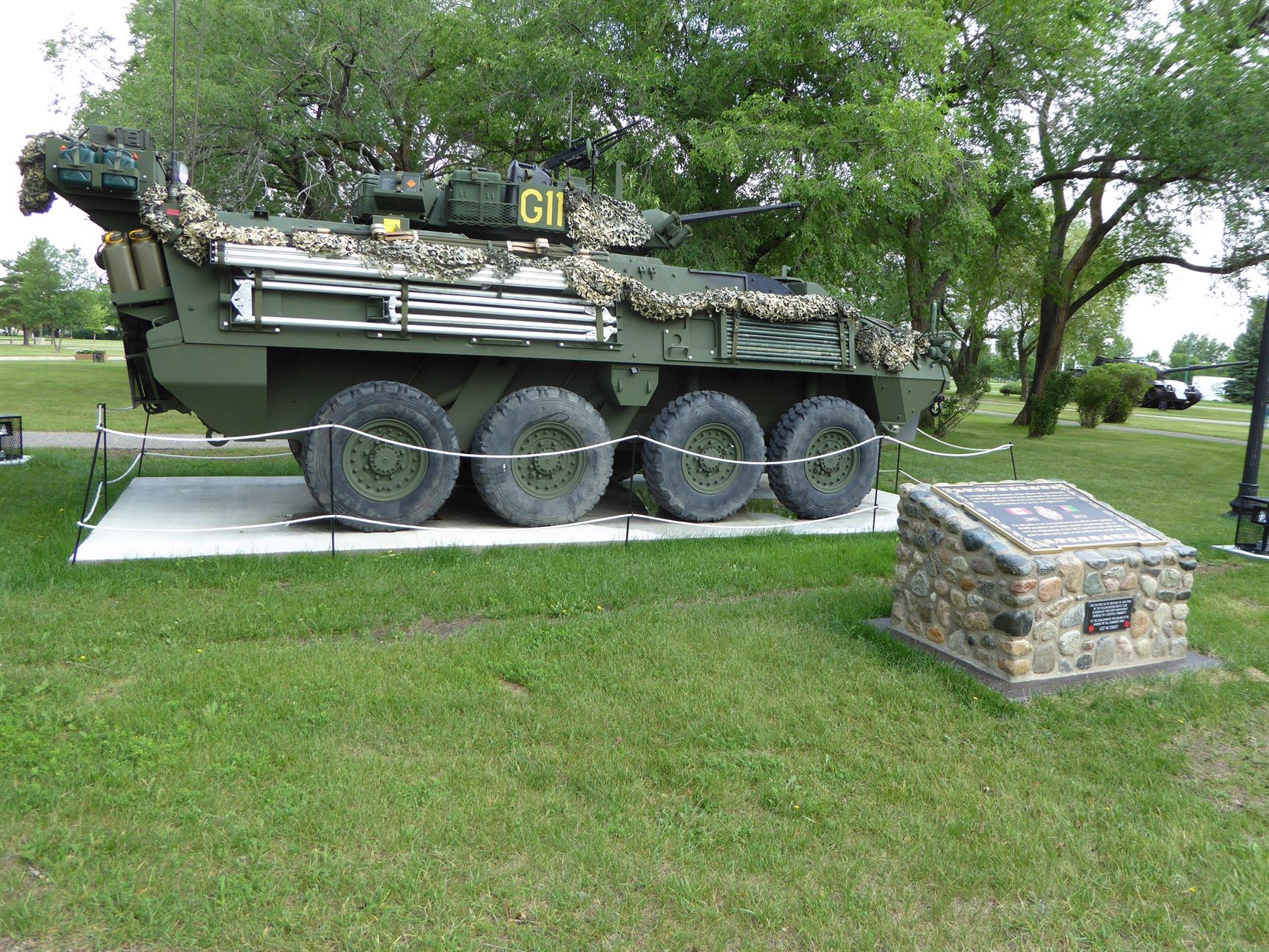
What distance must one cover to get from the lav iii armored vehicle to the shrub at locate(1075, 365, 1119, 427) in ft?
61.6

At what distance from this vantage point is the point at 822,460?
9875 mm

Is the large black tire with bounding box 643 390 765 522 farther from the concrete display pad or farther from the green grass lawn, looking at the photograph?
the green grass lawn

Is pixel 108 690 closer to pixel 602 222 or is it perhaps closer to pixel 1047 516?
pixel 1047 516

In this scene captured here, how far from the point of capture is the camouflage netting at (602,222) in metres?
8.96

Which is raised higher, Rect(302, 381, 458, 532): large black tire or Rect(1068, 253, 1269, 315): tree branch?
Rect(1068, 253, 1269, 315): tree branch

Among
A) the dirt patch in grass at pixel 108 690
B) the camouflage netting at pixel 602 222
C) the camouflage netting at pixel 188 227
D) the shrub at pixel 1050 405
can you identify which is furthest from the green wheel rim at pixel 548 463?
the shrub at pixel 1050 405

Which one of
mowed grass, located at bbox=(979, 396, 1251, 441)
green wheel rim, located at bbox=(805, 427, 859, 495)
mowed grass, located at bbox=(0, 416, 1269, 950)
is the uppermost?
green wheel rim, located at bbox=(805, 427, 859, 495)

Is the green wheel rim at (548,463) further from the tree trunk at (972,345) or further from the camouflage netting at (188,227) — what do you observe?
the tree trunk at (972,345)

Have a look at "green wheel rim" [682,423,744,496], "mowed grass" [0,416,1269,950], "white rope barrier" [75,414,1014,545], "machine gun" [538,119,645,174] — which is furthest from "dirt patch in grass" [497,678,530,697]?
"machine gun" [538,119,645,174]

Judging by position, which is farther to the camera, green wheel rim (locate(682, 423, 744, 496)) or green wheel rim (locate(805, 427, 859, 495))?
green wheel rim (locate(805, 427, 859, 495))

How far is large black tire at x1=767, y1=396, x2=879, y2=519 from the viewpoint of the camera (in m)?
9.69

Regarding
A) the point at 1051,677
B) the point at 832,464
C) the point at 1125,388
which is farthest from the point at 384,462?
the point at 1125,388

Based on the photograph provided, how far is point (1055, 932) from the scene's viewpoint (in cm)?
321

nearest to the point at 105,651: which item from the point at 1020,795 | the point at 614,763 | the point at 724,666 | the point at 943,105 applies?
the point at 614,763
